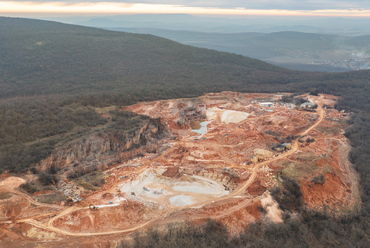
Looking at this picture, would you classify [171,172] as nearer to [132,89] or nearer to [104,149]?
[104,149]

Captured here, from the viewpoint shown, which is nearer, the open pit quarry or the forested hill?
the open pit quarry

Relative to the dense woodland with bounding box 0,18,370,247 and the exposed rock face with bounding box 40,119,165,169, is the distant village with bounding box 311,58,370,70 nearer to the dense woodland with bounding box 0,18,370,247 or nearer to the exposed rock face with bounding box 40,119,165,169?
the dense woodland with bounding box 0,18,370,247

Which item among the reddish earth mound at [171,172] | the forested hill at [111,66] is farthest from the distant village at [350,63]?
the reddish earth mound at [171,172]

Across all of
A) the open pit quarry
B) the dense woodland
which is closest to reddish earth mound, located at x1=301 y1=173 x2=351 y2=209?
the open pit quarry

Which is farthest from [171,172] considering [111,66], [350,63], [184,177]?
[350,63]

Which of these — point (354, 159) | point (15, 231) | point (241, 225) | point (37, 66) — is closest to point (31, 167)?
point (15, 231)
